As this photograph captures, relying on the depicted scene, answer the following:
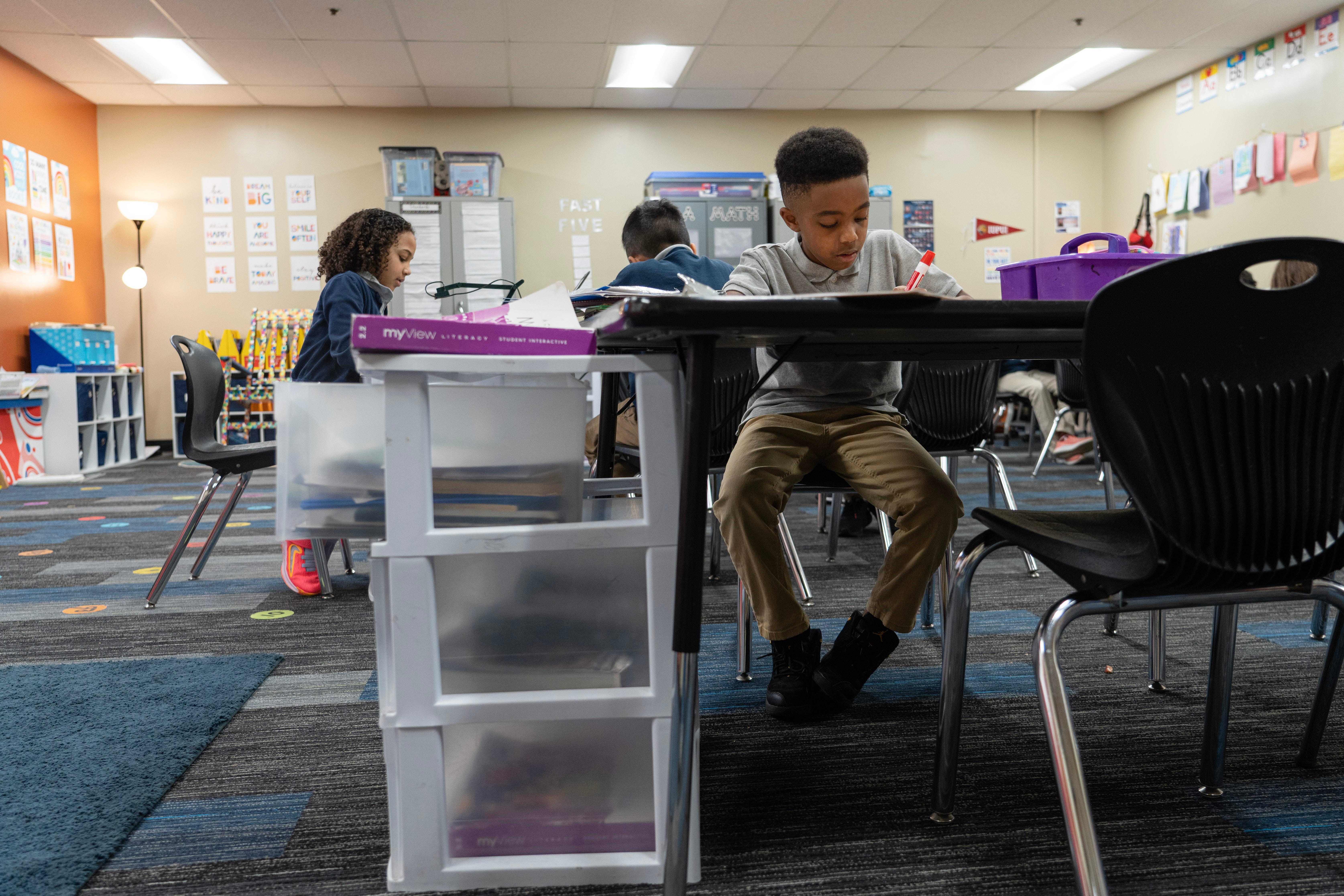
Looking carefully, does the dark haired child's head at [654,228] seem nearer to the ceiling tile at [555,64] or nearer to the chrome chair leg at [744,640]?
the chrome chair leg at [744,640]

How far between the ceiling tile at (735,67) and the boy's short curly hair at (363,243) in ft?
11.0

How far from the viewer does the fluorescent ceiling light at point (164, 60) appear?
16.1 feet

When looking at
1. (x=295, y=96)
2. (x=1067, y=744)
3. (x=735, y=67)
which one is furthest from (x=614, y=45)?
(x=1067, y=744)

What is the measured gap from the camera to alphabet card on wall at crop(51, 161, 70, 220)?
18.0 feet

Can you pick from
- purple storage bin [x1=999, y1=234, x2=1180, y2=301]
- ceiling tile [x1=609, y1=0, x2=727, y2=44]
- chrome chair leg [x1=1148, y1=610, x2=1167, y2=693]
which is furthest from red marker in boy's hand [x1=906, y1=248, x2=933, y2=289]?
ceiling tile [x1=609, y1=0, x2=727, y2=44]

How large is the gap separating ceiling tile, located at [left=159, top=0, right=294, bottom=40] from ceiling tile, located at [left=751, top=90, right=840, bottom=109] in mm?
3026

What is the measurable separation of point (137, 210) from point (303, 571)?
4837mm

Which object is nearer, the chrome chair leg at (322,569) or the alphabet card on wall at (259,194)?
the chrome chair leg at (322,569)

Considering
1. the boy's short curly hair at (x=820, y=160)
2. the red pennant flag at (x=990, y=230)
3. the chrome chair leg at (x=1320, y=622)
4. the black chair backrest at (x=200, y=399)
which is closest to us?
the boy's short curly hair at (x=820, y=160)

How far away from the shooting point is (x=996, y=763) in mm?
1197

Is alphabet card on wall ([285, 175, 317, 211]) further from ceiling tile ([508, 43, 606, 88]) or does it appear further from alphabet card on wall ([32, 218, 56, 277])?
ceiling tile ([508, 43, 606, 88])

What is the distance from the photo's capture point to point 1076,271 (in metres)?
1.06

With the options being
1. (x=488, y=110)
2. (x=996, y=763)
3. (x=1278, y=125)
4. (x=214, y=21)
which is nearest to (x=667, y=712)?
(x=996, y=763)

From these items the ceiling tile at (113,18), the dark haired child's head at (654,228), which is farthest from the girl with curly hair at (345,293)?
the ceiling tile at (113,18)
